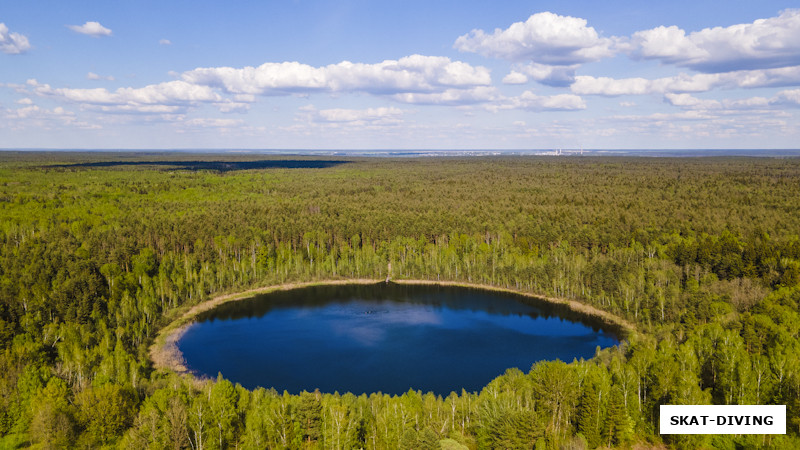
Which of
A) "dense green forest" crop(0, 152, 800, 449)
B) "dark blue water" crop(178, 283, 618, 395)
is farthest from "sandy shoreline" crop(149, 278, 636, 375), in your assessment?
"dense green forest" crop(0, 152, 800, 449)

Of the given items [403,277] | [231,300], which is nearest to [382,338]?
[231,300]

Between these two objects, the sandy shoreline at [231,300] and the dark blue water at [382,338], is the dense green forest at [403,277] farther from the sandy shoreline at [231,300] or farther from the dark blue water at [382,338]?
the dark blue water at [382,338]

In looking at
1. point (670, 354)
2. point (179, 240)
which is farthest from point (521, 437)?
point (179, 240)

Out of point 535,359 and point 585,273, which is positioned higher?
point 585,273

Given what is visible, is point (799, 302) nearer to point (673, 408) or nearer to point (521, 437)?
point (673, 408)

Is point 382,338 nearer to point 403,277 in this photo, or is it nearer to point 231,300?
point 231,300

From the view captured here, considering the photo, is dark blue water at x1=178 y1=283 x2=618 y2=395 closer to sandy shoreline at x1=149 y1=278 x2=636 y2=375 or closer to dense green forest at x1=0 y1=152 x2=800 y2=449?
sandy shoreline at x1=149 y1=278 x2=636 y2=375
